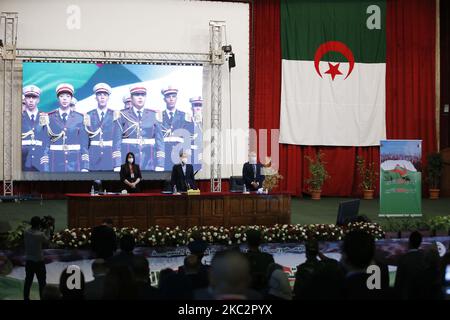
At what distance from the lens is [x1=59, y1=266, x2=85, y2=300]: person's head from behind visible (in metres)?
3.94

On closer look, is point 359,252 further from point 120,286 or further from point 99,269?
point 99,269

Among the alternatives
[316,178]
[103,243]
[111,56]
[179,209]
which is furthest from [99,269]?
[316,178]

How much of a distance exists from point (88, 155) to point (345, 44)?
267 inches

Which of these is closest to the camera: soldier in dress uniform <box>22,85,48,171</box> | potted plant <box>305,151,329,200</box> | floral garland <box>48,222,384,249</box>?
floral garland <box>48,222,384,249</box>

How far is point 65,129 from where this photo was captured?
12.8 metres

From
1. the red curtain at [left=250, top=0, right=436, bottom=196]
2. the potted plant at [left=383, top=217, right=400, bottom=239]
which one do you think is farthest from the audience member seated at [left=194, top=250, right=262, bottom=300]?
the red curtain at [left=250, top=0, right=436, bottom=196]

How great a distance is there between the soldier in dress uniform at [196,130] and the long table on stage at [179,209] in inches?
165

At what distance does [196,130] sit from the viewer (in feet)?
43.5

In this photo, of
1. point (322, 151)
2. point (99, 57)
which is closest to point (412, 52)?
point (322, 151)

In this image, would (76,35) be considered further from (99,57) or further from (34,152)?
(34,152)

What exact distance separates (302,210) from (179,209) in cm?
400

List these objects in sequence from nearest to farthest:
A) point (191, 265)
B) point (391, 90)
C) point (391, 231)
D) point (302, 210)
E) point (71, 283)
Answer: point (191, 265)
point (71, 283)
point (391, 231)
point (302, 210)
point (391, 90)

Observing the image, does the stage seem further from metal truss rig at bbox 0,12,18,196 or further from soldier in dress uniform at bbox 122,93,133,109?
soldier in dress uniform at bbox 122,93,133,109

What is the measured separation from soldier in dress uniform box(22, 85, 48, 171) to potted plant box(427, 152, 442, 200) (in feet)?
29.7
